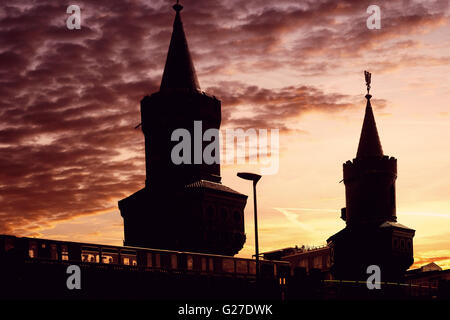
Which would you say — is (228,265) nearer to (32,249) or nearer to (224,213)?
(32,249)

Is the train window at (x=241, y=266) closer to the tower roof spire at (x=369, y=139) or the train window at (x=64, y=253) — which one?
the train window at (x=64, y=253)

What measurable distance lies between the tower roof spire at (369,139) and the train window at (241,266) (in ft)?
113

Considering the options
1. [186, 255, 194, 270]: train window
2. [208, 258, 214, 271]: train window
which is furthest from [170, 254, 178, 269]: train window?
[208, 258, 214, 271]: train window

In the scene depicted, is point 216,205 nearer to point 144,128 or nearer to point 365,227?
point 144,128

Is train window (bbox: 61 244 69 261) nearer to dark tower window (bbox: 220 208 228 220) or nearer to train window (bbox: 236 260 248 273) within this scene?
train window (bbox: 236 260 248 273)

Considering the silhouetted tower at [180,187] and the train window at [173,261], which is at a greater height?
the silhouetted tower at [180,187]

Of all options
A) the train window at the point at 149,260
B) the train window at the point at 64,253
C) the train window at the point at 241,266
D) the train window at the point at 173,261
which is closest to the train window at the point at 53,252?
the train window at the point at 64,253

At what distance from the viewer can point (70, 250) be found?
Result: 37125 mm

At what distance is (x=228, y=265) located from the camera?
155 ft

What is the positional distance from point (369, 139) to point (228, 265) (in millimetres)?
38722

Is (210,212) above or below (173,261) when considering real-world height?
above

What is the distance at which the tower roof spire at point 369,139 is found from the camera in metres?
79.7

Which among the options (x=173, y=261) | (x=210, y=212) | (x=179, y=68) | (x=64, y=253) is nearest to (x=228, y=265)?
(x=173, y=261)
